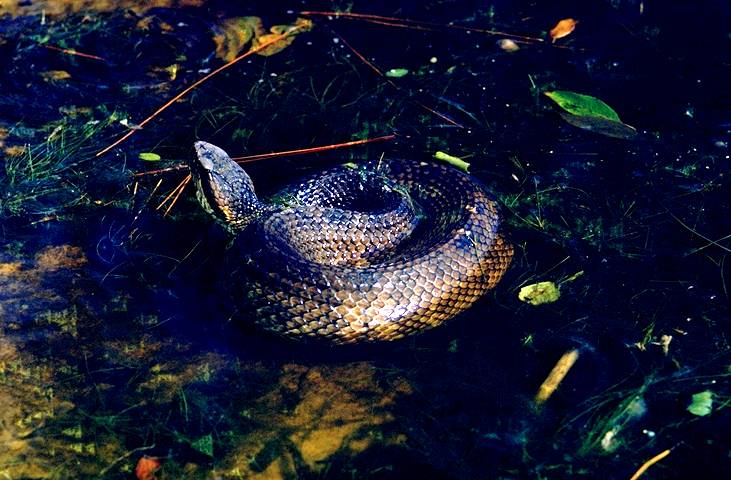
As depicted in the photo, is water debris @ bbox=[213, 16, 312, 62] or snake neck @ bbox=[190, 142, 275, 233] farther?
water debris @ bbox=[213, 16, 312, 62]

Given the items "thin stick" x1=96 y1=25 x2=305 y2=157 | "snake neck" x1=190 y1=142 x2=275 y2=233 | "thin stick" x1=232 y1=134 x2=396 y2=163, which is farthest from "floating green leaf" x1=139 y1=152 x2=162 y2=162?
"thin stick" x1=232 y1=134 x2=396 y2=163

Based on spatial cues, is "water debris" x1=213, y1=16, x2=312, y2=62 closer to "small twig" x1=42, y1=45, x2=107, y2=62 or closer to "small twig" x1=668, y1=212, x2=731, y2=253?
"small twig" x1=42, y1=45, x2=107, y2=62

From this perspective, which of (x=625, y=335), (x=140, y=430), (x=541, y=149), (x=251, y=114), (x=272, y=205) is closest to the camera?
(x=140, y=430)

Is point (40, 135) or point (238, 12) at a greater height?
point (238, 12)

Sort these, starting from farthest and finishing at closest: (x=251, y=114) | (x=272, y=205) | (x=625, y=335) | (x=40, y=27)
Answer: (x=40, y=27)
(x=251, y=114)
(x=272, y=205)
(x=625, y=335)

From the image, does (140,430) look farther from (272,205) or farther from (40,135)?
(40,135)

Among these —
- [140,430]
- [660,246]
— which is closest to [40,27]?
[140,430]

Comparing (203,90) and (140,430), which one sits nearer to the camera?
(140,430)

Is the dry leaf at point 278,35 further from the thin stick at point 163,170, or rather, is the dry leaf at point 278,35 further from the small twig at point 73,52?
the thin stick at point 163,170
